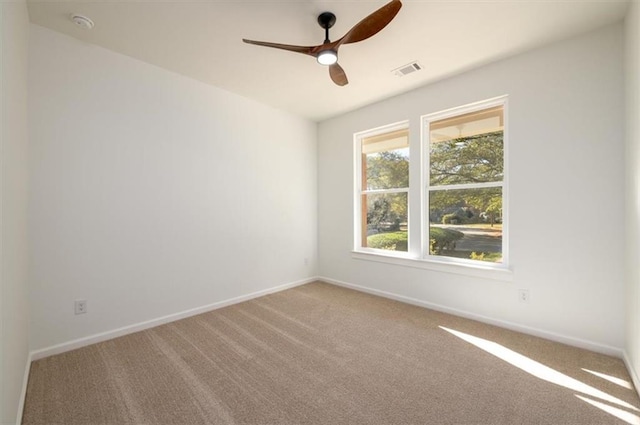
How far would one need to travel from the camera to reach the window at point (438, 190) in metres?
2.93

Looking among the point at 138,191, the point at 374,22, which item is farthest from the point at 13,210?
the point at 374,22

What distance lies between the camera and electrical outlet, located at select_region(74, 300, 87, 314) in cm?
239

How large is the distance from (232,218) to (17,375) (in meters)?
2.20

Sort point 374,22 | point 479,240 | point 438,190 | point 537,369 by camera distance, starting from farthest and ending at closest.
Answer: point 438,190, point 479,240, point 537,369, point 374,22

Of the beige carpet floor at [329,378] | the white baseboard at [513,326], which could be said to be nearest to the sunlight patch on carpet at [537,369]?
the beige carpet floor at [329,378]

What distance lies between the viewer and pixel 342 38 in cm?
193

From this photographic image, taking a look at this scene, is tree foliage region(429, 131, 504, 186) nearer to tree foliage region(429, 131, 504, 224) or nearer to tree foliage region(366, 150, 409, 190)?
tree foliage region(429, 131, 504, 224)

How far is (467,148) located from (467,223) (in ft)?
2.79

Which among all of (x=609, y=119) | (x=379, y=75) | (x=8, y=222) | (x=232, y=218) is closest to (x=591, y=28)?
(x=609, y=119)

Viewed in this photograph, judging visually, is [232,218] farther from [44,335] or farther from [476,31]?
[476,31]

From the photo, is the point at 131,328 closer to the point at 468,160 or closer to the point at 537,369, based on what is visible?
the point at 537,369

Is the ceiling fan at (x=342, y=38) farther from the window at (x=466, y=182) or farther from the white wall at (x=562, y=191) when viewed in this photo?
the window at (x=466, y=182)

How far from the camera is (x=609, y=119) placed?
2.24 m

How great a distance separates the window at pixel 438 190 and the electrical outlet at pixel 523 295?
0.30 metres
